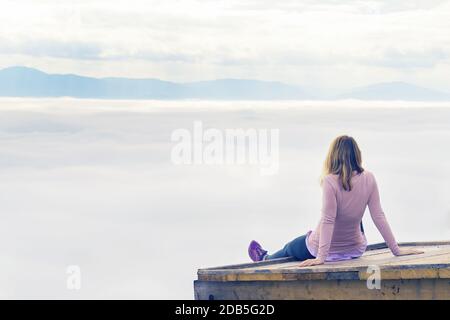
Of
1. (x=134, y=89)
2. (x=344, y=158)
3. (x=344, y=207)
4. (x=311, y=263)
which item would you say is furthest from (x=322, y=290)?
(x=134, y=89)

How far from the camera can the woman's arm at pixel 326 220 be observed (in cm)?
1109

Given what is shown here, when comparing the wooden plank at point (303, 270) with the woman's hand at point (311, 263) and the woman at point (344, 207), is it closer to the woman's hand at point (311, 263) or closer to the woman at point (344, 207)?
the woman's hand at point (311, 263)

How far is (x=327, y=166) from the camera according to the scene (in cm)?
1121

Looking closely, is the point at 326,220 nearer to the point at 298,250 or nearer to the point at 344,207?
the point at 344,207

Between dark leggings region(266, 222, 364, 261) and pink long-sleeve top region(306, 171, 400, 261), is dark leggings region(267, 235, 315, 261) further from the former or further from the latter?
pink long-sleeve top region(306, 171, 400, 261)

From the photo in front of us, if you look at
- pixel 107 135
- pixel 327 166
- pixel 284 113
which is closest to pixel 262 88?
pixel 284 113

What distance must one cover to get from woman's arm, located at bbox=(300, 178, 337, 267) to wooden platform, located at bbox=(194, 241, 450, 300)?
15 cm

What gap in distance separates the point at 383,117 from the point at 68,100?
978 cm

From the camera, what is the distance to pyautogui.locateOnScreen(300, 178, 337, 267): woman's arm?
436 inches

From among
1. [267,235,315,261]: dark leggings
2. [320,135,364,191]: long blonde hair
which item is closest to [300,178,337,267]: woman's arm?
[320,135,364,191]: long blonde hair

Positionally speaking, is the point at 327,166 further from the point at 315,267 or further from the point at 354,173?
the point at 315,267

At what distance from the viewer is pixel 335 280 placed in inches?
402
